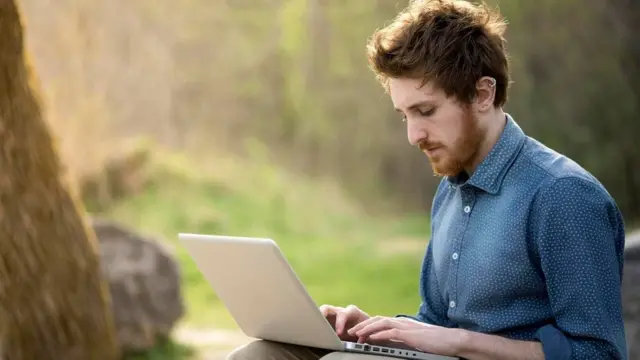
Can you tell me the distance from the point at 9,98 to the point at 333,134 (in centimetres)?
292

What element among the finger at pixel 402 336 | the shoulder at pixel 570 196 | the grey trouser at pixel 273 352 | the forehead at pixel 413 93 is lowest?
the grey trouser at pixel 273 352

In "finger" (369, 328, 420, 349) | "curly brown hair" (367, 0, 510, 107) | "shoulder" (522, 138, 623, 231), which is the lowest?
"finger" (369, 328, 420, 349)

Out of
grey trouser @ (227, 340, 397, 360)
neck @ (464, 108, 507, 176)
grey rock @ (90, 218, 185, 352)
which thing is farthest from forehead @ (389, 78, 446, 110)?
grey rock @ (90, 218, 185, 352)

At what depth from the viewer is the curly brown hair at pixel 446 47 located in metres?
1.75

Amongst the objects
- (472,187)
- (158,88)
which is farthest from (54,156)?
(158,88)

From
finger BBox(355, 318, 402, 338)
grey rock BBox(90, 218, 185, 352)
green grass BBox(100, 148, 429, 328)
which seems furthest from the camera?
green grass BBox(100, 148, 429, 328)

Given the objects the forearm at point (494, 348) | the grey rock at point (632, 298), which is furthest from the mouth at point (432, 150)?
the grey rock at point (632, 298)

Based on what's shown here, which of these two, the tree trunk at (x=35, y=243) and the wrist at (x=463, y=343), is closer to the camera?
the wrist at (x=463, y=343)

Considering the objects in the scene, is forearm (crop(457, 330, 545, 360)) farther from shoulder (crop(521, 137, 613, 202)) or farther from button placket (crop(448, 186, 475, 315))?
shoulder (crop(521, 137, 613, 202))

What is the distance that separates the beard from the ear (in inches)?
0.9

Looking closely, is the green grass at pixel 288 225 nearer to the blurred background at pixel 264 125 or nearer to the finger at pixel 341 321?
the blurred background at pixel 264 125

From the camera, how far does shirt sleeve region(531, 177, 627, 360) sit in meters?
1.58

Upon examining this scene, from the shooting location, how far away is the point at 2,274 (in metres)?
3.19

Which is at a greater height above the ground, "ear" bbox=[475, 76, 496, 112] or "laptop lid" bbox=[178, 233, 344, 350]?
"ear" bbox=[475, 76, 496, 112]
